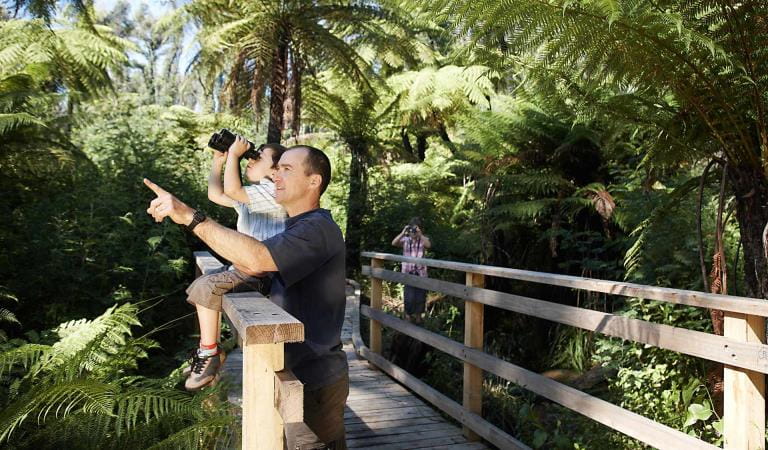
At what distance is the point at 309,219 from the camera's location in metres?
2.10

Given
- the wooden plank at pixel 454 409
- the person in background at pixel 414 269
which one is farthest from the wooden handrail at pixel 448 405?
the person in background at pixel 414 269

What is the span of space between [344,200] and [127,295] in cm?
849

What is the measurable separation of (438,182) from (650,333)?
1190cm

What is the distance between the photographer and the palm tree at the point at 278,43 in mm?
10078

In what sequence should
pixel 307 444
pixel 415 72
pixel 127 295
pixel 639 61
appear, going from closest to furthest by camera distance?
pixel 307 444 → pixel 639 61 → pixel 127 295 → pixel 415 72

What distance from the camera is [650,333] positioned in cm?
266

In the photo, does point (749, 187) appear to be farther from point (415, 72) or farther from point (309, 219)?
point (415, 72)

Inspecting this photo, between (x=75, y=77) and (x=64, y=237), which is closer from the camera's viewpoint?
(x=64, y=237)

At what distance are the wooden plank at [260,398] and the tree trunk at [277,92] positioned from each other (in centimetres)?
884

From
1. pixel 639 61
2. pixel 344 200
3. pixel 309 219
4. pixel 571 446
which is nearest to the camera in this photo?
pixel 309 219

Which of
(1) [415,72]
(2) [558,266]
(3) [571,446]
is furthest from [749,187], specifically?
(1) [415,72]

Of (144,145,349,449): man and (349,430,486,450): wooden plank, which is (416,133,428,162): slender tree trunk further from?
(144,145,349,449): man

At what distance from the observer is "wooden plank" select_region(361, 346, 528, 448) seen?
3.54 meters

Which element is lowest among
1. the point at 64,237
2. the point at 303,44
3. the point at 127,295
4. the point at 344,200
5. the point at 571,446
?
the point at 571,446
